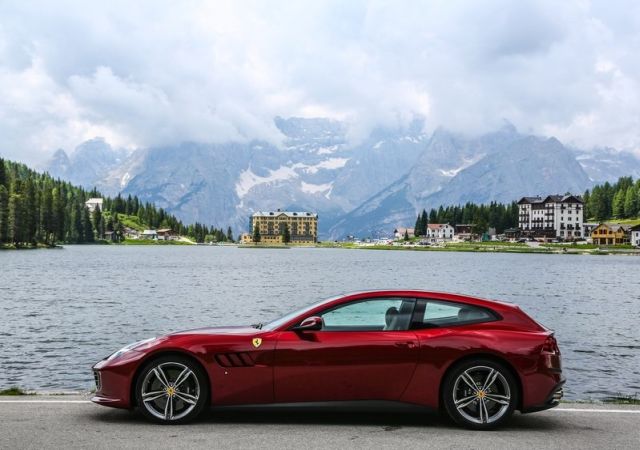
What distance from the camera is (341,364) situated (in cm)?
1127

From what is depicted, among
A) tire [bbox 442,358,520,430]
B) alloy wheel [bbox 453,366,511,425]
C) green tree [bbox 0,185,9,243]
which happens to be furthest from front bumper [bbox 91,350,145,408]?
green tree [bbox 0,185,9,243]

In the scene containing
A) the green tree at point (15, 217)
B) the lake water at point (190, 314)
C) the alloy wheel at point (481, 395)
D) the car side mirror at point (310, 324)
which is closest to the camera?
the car side mirror at point (310, 324)

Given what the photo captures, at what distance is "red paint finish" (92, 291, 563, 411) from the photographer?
1128 centimetres

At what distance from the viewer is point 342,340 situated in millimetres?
11336

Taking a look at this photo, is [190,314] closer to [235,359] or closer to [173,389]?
[173,389]

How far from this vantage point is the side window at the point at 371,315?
11.4 m

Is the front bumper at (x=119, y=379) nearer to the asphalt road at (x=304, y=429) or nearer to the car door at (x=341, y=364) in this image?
the asphalt road at (x=304, y=429)

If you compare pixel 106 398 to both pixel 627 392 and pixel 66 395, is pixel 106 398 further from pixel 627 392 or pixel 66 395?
pixel 627 392

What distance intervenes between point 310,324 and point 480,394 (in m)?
2.90

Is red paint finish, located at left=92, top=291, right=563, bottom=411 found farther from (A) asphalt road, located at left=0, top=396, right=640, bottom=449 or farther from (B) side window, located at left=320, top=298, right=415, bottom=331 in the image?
(A) asphalt road, located at left=0, top=396, right=640, bottom=449

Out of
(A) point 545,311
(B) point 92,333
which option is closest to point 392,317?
(B) point 92,333

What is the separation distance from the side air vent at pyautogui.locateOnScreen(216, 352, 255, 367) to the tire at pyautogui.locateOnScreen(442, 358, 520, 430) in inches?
121

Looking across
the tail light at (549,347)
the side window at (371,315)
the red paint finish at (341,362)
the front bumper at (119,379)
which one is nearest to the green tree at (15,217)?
the front bumper at (119,379)

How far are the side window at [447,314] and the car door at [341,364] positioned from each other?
40 centimetres
